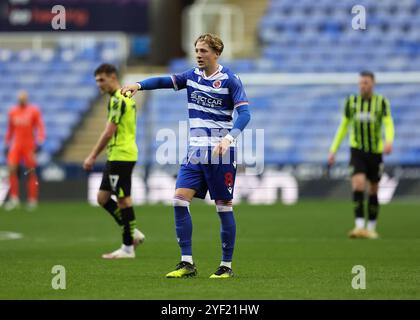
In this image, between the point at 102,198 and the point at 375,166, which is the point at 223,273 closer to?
the point at 102,198

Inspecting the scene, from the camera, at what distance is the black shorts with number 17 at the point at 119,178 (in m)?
10.8

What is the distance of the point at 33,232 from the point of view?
46.3ft

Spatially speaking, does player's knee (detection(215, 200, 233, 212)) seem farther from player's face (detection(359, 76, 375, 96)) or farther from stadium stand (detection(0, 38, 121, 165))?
stadium stand (detection(0, 38, 121, 165))

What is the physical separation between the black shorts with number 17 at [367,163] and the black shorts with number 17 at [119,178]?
3.96 metres

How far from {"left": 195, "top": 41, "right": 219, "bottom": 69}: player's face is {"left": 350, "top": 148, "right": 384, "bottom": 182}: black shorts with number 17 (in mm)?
5608

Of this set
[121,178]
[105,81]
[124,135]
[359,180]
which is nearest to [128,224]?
[121,178]

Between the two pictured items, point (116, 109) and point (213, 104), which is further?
point (116, 109)

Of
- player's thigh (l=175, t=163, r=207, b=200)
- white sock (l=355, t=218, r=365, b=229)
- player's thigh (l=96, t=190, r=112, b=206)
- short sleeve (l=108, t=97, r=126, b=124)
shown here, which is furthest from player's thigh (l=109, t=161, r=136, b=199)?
white sock (l=355, t=218, r=365, b=229)

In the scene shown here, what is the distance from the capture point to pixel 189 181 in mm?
8617

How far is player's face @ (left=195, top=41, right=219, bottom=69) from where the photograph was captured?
8477mm

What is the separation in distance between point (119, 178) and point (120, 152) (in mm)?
276

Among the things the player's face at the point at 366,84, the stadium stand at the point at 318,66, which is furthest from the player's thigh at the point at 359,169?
the stadium stand at the point at 318,66

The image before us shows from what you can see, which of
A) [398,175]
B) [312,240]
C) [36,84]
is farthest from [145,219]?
[36,84]
